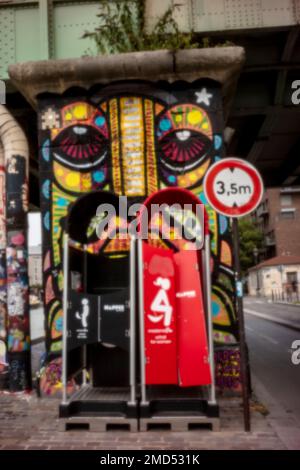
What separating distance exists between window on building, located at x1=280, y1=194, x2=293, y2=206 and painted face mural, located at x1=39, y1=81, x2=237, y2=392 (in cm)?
5425

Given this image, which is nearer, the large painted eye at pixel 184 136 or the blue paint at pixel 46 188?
the large painted eye at pixel 184 136

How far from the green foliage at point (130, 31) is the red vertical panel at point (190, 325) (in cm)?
383

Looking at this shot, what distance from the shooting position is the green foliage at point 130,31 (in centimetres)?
721

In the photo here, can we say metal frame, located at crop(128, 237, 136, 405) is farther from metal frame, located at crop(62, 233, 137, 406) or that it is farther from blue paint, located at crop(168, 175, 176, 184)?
blue paint, located at crop(168, 175, 176, 184)

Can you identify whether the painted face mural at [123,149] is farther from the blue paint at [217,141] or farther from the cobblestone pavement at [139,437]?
the cobblestone pavement at [139,437]

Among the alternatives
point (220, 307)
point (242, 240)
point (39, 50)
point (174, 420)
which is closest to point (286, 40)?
point (39, 50)

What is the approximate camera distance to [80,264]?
20.9 feet

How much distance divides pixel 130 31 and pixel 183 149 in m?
2.23

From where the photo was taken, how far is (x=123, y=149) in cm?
714

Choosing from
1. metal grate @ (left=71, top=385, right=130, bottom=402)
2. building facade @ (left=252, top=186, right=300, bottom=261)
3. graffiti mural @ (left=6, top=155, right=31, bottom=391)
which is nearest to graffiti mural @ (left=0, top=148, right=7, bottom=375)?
graffiti mural @ (left=6, top=155, right=31, bottom=391)

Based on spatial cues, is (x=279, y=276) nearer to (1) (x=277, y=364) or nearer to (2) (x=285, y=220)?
(2) (x=285, y=220)

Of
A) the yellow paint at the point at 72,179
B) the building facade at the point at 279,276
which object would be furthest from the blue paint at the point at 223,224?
the building facade at the point at 279,276
